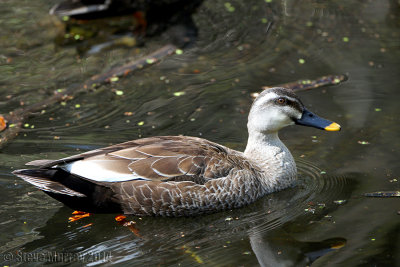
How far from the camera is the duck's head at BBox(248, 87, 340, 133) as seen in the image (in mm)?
7582

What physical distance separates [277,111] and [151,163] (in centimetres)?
165

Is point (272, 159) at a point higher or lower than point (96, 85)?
lower

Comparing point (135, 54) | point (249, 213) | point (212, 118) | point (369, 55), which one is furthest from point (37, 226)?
point (369, 55)

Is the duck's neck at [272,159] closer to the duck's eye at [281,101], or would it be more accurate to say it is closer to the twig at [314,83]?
the duck's eye at [281,101]

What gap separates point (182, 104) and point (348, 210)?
361 cm

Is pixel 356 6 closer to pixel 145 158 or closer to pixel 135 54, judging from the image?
pixel 135 54

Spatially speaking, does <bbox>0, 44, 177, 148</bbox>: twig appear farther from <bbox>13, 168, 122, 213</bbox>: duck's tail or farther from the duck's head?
the duck's head

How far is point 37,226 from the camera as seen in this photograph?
6.90m

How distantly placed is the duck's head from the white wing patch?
163cm

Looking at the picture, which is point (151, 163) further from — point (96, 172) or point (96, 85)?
point (96, 85)

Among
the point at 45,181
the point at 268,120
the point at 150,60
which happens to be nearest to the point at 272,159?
the point at 268,120

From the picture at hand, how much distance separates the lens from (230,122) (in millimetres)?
9219

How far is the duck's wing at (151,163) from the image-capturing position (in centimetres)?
705

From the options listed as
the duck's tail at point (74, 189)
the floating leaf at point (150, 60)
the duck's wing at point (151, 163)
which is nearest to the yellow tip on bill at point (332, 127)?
the duck's wing at point (151, 163)
